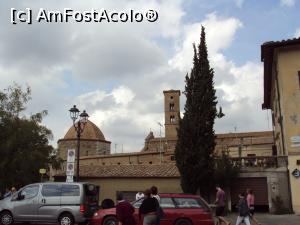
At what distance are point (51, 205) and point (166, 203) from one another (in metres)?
4.97

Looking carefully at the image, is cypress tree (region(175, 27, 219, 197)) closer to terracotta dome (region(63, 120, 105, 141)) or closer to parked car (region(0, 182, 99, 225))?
parked car (region(0, 182, 99, 225))

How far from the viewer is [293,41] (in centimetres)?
2389

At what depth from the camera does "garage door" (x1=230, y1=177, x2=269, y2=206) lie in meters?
25.8

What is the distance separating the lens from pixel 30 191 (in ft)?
59.3

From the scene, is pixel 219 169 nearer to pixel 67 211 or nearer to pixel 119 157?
pixel 67 211

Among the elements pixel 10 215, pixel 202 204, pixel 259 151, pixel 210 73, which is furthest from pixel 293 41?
pixel 259 151

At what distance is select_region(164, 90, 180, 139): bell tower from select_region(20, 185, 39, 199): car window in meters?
61.9

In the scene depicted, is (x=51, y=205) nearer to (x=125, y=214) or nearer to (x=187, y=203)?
(x=187, y=203)

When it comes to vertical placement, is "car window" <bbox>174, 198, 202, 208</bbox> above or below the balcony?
below

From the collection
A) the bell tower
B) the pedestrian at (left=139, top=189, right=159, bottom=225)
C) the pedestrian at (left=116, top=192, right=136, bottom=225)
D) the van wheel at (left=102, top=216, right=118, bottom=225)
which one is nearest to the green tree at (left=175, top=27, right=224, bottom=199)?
the van wheel at (left=102, top=216, right=118, bottom=225)

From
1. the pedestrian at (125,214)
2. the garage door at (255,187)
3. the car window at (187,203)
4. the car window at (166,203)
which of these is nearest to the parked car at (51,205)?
the car window at (166,203)

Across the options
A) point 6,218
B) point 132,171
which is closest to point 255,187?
point 132,171

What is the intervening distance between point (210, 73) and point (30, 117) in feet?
45.2

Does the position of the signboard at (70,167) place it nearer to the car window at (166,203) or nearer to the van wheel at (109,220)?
the van wheel at (109,220)
